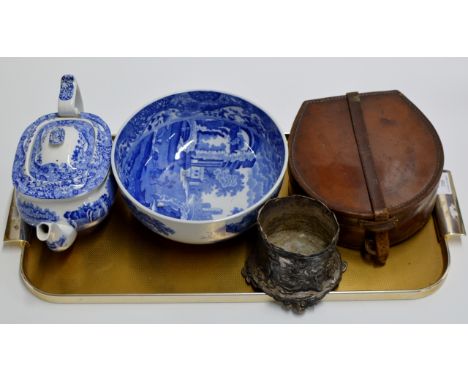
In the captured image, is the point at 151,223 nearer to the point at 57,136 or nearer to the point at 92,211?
the point at 92,211

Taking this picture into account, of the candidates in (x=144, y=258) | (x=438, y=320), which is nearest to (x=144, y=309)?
(x=144, y=258)

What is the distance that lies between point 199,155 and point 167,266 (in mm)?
280

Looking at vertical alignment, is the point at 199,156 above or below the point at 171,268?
above

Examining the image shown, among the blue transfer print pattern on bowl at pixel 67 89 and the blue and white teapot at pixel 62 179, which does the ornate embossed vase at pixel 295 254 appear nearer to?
the blue and white teapot at pixel 62 179

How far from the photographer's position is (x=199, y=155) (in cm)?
158

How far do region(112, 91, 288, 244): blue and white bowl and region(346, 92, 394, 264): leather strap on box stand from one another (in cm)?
17

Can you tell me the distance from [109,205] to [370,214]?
0.52m

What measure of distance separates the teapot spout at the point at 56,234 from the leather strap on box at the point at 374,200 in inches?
22.9

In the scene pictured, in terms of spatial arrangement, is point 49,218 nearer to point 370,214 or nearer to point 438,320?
point 370,214

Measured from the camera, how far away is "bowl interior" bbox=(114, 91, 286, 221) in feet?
4.88

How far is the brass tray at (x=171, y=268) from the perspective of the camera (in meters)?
1.39

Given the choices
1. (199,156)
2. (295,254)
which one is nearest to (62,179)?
(199,156)

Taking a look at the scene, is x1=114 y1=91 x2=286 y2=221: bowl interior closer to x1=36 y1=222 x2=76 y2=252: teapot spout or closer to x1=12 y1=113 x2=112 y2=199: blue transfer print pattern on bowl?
x1=12 y1=113 x2=112 y2=199: blue transfer print pattern on bowl

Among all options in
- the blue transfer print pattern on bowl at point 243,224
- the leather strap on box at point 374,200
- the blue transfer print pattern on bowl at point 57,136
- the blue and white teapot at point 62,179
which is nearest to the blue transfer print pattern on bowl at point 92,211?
the blue and white teapot at point 62,179
